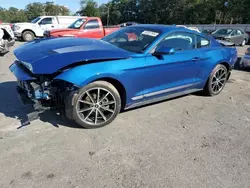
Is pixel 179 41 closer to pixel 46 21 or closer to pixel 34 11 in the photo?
pixel 46 21

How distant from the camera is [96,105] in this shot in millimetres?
3611

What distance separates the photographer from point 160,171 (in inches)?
108

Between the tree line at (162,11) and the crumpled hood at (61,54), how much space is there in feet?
134

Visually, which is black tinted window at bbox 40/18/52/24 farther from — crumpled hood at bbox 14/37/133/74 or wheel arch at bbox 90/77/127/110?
wheel arch at bbox 90/77/127/110

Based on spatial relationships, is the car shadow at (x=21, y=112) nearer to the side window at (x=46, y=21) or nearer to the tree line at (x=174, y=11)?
the side window at (x=46, y=21)

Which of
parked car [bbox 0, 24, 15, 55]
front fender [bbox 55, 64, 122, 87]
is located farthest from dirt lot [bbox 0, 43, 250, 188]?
parked car [bbox 0, 24, 15, 55]

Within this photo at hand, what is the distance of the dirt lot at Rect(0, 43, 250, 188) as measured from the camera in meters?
2.60

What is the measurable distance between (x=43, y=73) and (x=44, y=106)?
54 centimetres

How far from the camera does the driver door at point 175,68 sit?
4.00 m

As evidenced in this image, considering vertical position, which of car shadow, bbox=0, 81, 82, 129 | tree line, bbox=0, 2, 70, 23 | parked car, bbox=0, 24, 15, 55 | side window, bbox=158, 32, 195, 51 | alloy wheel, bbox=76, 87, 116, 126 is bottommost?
car shadow, bbox=0, 81, 82, 129

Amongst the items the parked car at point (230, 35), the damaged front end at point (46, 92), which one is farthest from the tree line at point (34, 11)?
the damaged front end at point (46, 92)

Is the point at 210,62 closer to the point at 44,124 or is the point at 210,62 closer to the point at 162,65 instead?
the point at 162,65

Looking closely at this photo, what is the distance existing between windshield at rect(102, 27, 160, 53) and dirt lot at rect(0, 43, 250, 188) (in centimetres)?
115

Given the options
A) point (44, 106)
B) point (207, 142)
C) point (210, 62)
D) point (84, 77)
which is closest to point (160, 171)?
point (207, 142)
